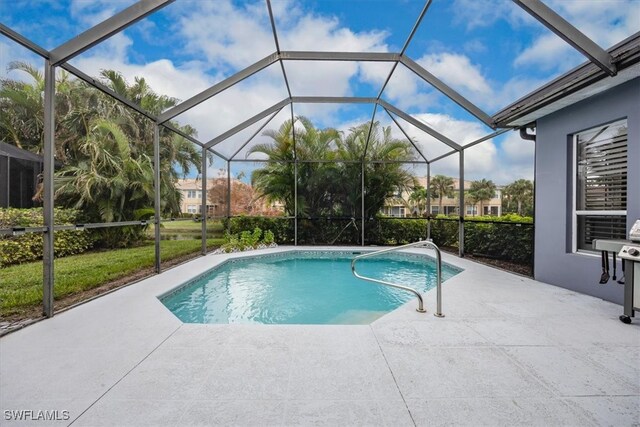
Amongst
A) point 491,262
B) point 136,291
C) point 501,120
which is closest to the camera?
point 136,291

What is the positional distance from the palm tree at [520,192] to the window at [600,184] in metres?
1.20

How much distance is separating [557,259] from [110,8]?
7.51 meters

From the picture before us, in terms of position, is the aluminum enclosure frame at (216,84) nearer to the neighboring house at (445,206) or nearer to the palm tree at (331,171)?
the neighboring house at (445,206)

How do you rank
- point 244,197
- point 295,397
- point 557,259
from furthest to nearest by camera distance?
1. point 244,197
2. point 557,259
3. point 295,397

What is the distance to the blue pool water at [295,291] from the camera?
438cm

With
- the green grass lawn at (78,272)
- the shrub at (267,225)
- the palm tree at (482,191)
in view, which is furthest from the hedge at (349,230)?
the green grass lawn at (78,272)

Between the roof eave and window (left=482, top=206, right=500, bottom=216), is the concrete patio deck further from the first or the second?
window (left=482, top=206, right=500, bottom=216)

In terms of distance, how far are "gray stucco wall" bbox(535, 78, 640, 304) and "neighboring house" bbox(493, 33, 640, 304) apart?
0.04 feet

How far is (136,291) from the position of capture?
4578 mm

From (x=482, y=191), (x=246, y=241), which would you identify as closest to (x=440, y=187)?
(x=482, y=191)

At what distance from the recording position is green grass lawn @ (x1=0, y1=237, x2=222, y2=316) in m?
4.00

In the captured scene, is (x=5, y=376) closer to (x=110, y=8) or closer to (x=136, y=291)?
(x=136, y=291)

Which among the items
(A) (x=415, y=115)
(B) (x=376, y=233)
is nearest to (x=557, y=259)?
(A) (x=415, y=115)

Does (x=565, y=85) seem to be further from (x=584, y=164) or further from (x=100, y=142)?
(x=100, y=142)
